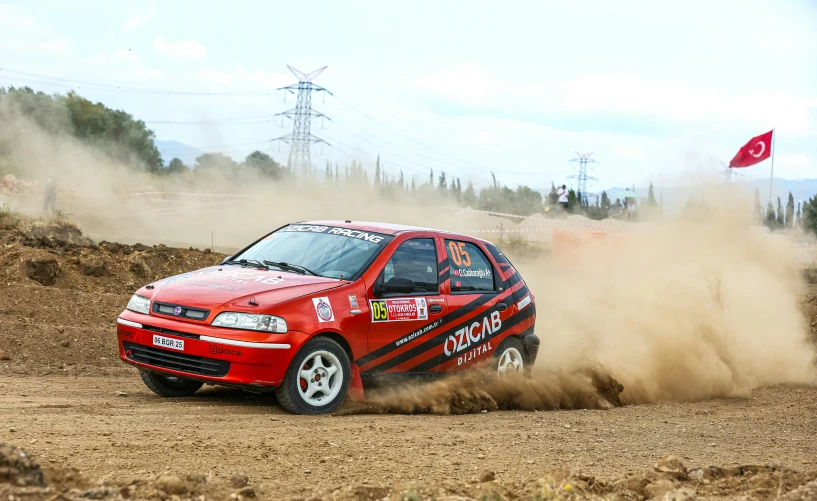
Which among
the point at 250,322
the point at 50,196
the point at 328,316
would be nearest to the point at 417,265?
the point at 328,316

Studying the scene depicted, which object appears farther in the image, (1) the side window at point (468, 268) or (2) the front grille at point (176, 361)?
(1) the side window at point (468, 268)

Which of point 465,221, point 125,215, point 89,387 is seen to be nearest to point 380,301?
point 89,387

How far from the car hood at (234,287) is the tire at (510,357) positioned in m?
2.22

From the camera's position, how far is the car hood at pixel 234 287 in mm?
7027

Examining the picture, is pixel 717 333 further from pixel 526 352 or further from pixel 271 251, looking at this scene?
pixel 271 251

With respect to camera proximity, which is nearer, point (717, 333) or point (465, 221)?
point (717, 333)

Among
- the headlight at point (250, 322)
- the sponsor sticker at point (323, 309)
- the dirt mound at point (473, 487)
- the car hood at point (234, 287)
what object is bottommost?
the dirt mound at point (473, 487)

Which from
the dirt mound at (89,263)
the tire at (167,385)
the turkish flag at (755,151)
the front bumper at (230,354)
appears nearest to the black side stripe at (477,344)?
the front bumper at (230,354)

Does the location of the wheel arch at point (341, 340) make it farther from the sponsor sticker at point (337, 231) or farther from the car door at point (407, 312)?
the sponsor sticker at point (337, 231)

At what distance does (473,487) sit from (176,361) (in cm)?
326

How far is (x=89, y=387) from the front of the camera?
329 inches

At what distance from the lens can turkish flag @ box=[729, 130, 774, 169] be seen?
114 feet

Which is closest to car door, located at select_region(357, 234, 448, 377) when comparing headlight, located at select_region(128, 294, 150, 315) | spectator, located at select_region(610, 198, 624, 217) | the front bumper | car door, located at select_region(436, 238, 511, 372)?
car door, located at select_region(436, 238, 511, 372)

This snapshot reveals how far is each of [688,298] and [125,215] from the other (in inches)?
1029
